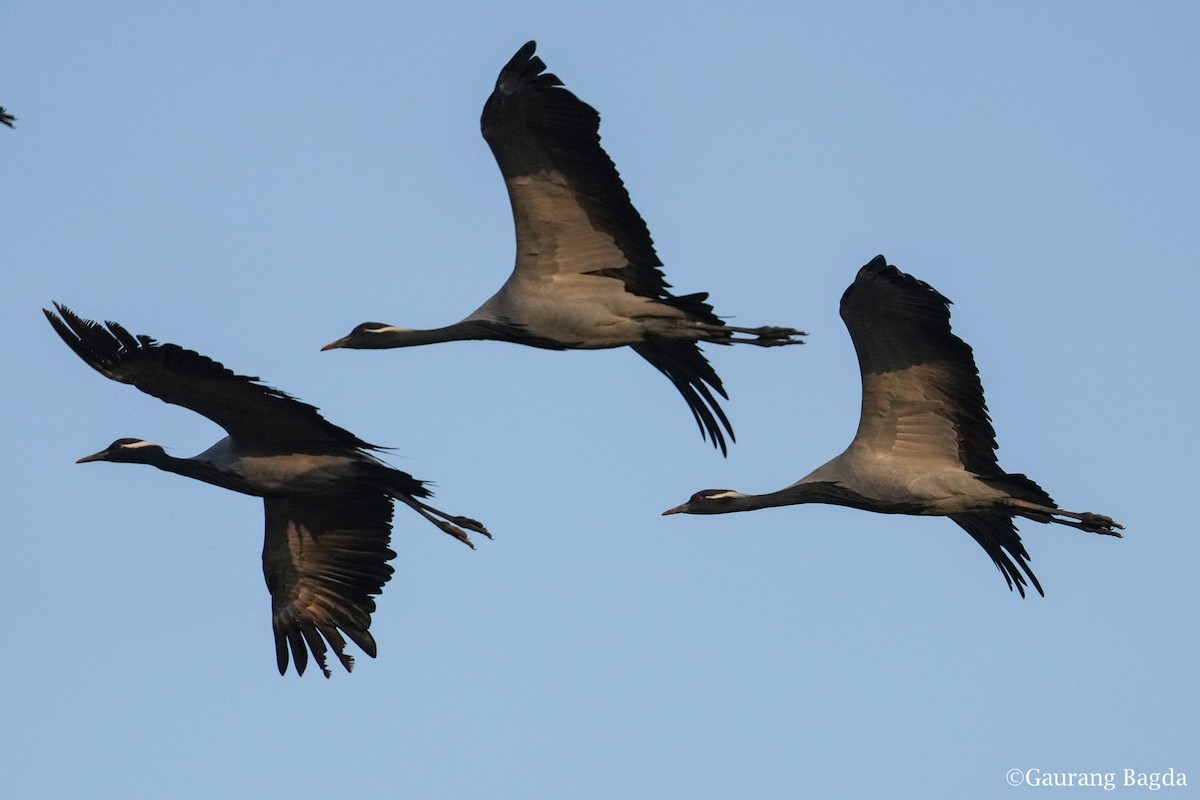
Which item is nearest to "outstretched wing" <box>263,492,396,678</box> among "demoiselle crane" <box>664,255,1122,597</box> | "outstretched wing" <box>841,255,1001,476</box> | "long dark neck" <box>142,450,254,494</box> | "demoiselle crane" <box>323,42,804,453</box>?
"long dark neck" <box>142,450,254,494</box>

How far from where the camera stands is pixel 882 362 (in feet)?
65.9

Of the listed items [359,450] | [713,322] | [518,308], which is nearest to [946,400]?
[713,322]

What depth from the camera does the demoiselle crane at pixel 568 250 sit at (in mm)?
19094

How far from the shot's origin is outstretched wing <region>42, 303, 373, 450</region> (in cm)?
1886

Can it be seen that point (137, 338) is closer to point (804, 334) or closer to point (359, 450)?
point (359, 450)

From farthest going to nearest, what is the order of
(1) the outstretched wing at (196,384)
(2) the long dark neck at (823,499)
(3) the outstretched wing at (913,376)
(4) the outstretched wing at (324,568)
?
(4) the outstretched wing at (324,568) → (2) the long dark neck at (823,499) → (3) the outstretched wing at (913,376) → (1) the outstretched wing at (196,384)

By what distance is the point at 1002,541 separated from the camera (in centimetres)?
2158

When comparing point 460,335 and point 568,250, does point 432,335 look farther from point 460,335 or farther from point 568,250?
point 568,250

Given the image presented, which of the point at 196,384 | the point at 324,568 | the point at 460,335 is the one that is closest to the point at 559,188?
the point at 460,335

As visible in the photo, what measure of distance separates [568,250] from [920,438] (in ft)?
11.5

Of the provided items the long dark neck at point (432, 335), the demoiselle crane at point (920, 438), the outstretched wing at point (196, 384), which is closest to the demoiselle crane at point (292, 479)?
the outstretched wing at point (196, 384)

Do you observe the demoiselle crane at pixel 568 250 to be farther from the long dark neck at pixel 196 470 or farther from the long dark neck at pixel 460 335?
the long dark neck at pixel 196 470

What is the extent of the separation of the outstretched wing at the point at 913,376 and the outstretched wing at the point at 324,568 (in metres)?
4.68

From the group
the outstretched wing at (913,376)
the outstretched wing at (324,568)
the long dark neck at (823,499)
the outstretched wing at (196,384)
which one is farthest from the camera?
the outstretched wing at (324,568)
